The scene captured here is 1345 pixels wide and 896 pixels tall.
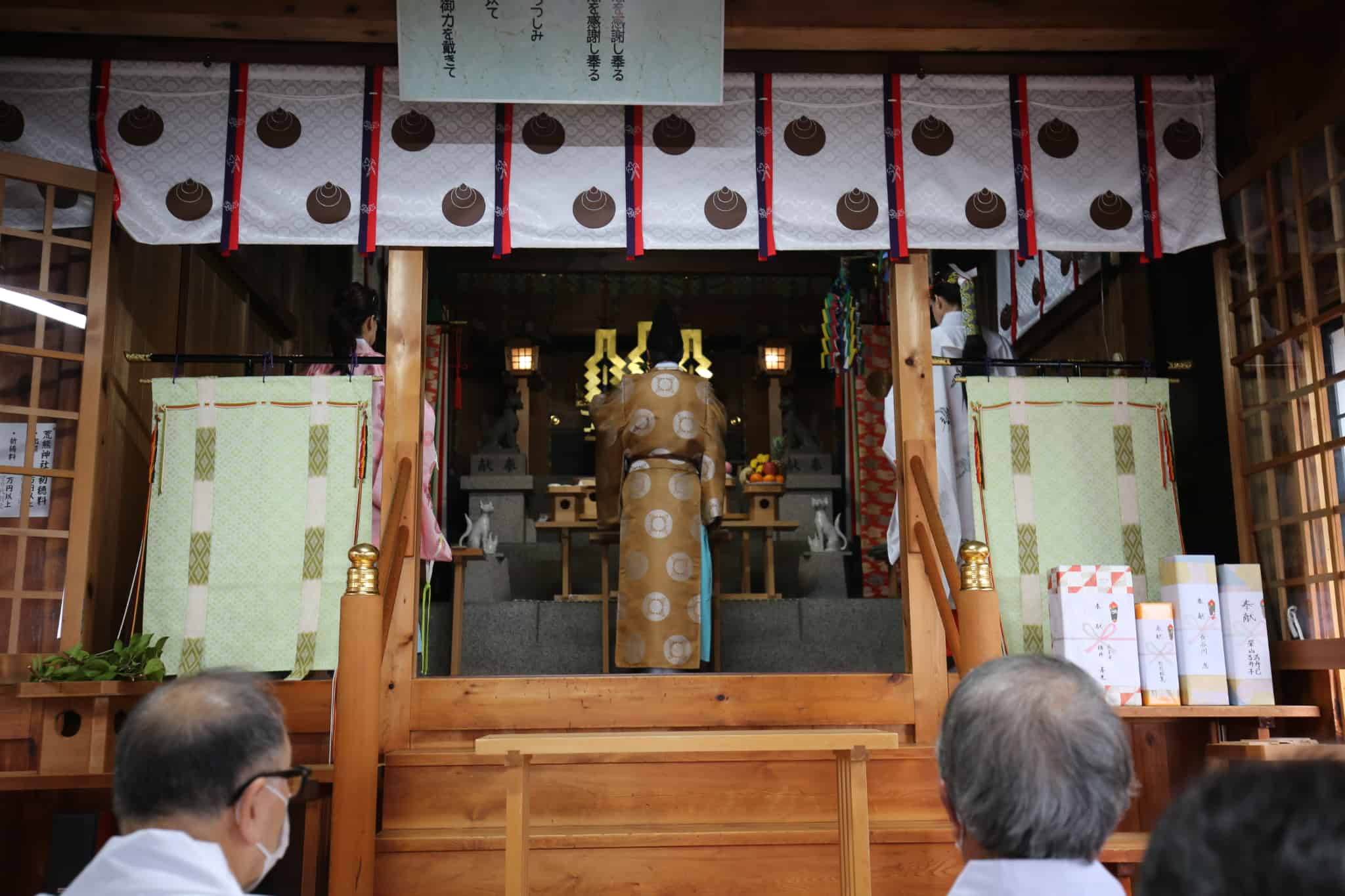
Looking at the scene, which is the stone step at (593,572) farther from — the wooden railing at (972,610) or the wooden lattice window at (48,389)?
the wooden railing at (972,610)

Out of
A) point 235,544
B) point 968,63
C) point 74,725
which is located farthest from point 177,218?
point 968,63

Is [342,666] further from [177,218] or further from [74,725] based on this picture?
[177,218]

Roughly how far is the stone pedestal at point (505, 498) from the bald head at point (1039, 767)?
855 cm

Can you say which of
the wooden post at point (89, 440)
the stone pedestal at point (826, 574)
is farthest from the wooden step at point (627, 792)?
the stone pedestal at point (826, 574)

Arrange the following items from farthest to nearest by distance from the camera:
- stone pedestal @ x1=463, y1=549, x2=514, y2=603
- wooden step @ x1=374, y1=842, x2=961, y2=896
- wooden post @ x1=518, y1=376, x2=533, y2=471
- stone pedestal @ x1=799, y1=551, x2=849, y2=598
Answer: wooden post @ x1=518, y1=376, x2=533, y2=471
stone pedestal @ x1=463, y1=549, x2=514, y2=603
stone pedestal @ x1=799, y1=551, x2=849, y2=598
wooden step @ x1=374, y1=842, x2=961, y2=896

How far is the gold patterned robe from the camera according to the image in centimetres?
555

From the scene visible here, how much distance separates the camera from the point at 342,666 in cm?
384

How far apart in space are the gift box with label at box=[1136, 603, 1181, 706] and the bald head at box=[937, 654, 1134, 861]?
3216 millimetres

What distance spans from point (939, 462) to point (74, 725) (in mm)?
3832

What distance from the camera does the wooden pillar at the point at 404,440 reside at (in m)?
4.48

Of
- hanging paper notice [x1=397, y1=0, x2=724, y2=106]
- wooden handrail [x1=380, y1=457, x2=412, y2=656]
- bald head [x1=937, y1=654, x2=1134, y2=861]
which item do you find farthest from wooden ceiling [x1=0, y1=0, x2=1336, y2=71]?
bald head [x1=937, y1=654, x2=1134, y2=861]

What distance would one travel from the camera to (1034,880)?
4.90 feet

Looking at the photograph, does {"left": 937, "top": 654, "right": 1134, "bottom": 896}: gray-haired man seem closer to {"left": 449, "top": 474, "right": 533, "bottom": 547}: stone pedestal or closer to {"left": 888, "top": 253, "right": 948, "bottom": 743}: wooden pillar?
{"left": 888, "top": 253, "right": 948, "bottom": 743}: wooden pillar

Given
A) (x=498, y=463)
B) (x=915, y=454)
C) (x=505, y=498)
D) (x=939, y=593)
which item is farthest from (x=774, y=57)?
(x=498, y=463)
